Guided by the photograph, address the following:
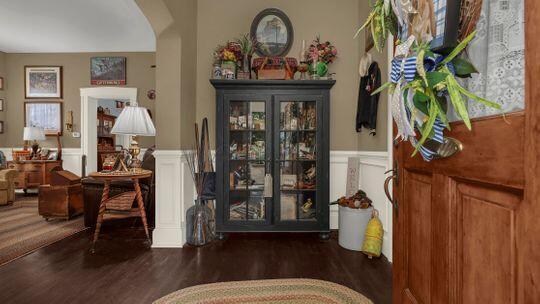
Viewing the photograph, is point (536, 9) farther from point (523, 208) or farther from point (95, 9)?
point (95, 9)

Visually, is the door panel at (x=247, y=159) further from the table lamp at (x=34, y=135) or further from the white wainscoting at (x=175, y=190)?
the table lamp at (x=34, y=135)

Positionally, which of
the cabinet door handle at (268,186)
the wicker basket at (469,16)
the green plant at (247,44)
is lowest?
the cabinet door handle at (268,186)

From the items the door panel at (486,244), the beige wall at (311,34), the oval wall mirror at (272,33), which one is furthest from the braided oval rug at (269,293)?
the oval wall mirror at (272,33)

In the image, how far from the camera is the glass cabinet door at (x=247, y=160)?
2877 mm

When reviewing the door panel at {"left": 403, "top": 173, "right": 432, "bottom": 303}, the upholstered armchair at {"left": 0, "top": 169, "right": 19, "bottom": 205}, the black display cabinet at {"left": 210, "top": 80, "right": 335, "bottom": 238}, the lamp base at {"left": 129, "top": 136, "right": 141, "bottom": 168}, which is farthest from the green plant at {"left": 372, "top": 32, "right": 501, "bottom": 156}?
the upholstered armchair at {"left": 0, "top": 169, "right": 19, "bottom": 205}

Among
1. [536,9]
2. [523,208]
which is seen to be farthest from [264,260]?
[536,9]

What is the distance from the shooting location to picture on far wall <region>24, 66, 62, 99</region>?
18.3ft

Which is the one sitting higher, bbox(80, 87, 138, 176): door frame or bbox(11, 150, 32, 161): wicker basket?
bbox(80, 87, 138, 176): door frame

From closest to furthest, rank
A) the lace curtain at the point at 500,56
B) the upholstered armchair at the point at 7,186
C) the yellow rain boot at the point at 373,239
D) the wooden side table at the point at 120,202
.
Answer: the lace curtain at the point at 500,56 < the yellow rain boot at the point at 373,239 < the wooden side table at the point at 120,202 < the upholstered armchair at the point at 7,186

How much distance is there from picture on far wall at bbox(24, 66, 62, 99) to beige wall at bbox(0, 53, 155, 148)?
101 millimetres

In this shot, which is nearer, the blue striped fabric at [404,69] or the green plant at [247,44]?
the blue striped fabric at [404,69]

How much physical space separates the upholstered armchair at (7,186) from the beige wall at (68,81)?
47.6 inches

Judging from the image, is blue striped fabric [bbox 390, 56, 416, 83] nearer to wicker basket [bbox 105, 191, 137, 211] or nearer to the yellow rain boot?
the yellow rain boot

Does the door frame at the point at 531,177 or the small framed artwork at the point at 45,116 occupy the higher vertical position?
the small framed artwork at the point at 45,116
